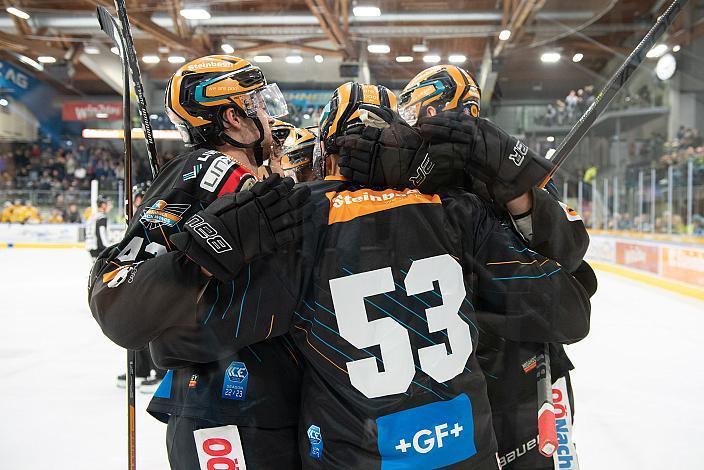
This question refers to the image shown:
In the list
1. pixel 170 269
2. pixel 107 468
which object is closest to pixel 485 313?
pixel 170 269

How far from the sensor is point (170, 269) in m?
0.97

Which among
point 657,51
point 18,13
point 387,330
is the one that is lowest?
point 387,330

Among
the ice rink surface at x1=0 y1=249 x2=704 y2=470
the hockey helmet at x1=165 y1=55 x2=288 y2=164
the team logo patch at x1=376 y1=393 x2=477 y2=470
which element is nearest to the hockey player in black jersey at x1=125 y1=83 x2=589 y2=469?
the team logo patch at x1=376 y1=393 x2=477 y2=470

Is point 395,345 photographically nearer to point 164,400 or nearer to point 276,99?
point 164,400

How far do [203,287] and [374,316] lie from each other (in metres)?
0.29

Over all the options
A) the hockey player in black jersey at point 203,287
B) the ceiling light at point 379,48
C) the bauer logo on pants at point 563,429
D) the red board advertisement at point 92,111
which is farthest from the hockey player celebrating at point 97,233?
→ the bauer logo on pants at point 563,429

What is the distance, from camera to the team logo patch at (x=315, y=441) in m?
0.96

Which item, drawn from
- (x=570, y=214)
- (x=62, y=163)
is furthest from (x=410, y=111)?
(x=62, y=163)

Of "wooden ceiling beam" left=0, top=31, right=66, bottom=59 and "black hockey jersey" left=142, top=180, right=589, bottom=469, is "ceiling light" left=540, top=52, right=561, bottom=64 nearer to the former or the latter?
"black hockey jersey" left=142, top=180, right=589, bottom=469

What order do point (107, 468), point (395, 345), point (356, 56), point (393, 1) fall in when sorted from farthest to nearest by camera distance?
point (107, 468) < point (393, 1) < point (356, 56) < point (395, 345)

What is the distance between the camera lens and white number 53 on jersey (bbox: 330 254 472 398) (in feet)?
3.04

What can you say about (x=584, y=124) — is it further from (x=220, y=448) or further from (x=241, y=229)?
(x=220, y=448)

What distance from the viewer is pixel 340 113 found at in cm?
129

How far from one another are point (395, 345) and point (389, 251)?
142 millimetres
